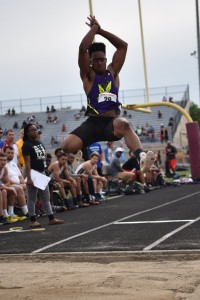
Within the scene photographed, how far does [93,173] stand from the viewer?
14875mm

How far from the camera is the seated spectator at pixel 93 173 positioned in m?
14.0

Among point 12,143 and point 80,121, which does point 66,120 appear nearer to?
point 80,121

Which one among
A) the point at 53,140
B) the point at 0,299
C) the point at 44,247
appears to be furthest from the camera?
the point at 53,140

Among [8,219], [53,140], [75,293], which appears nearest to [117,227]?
[8,219]

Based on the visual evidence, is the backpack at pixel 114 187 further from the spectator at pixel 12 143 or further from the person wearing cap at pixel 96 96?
the person wearing cap at pixel 96 96

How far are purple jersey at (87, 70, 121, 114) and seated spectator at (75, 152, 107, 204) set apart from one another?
799 centimetres

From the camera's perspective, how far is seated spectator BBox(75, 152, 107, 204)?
1400 centimetres

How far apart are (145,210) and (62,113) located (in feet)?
86.8

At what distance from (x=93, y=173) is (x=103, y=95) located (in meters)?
9.07

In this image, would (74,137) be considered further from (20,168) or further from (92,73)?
(20,168)

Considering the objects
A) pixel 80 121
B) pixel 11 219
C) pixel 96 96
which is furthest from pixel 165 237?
pixel 80 121

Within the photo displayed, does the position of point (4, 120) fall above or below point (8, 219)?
above

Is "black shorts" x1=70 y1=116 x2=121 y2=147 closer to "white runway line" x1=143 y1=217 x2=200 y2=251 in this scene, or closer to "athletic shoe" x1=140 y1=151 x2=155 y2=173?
"athletic shoe" x1=140 y1=151 x2=155 y2=173

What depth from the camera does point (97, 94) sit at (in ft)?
19.3
